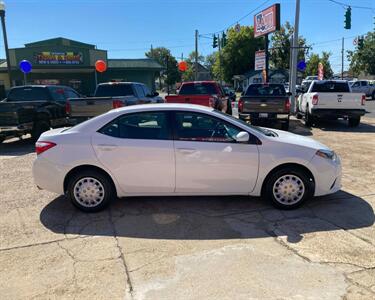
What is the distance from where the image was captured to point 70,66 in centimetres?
3356

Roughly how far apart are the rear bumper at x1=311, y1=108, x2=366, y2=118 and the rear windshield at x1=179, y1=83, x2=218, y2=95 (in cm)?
405

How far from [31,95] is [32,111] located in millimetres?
1393

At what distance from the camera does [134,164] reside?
509 cm

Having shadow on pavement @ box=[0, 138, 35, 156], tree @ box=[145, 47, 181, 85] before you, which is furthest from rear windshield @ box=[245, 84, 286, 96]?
tree @ box=[145, 47, 181, 85]

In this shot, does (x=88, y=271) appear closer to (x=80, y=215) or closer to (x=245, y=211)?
(x=80, y=215)

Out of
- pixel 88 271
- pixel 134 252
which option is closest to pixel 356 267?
pixel 134 252

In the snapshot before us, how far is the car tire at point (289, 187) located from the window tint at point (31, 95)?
32.1ft

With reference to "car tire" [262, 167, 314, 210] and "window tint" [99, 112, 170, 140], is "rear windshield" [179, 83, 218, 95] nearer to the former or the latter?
"window tint" [99, 112, 170, 140]

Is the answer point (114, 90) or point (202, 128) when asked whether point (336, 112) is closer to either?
point (114, 90)

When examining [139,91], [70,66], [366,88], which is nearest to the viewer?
[139,91]

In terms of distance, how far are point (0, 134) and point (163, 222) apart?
781 cm

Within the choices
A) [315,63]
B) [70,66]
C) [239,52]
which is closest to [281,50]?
[239,52]

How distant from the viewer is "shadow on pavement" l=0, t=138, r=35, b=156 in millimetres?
→ 10297

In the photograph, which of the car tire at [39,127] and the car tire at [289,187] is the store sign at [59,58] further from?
the car tire at [289,187]
